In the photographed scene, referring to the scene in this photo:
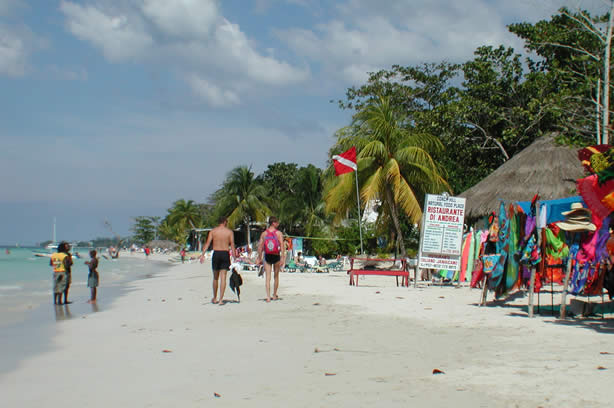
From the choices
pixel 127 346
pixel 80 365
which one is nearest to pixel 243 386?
pixel 80 365

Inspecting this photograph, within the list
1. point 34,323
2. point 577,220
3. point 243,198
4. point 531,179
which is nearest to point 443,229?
point 577,220

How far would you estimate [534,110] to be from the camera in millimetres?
21891

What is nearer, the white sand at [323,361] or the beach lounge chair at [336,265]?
the white sand at [323,361]

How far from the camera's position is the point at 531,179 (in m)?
17.4

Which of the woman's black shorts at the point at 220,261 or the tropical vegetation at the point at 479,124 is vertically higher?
the tropical vegetation at the point at 479,124

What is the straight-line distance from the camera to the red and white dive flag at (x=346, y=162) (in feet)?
62.5

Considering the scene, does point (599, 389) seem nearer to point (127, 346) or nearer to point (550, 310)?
point (127, 346)

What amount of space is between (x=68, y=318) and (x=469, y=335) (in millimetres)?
6791

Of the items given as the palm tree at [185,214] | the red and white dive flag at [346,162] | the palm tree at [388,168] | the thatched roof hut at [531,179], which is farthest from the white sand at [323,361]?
the palm tree at [185,214]

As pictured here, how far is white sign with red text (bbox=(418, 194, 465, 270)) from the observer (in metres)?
12.8

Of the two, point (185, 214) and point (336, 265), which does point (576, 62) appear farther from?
point (185, 214)

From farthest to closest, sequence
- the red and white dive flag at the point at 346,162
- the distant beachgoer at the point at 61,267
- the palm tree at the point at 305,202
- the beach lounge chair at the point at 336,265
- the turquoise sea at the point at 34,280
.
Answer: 1. the palm tree at the point at 305,202
2. the beach lounge chair at the point at 336,265
3. the red and white dive flag at the point at 346,162
4. the turquoise sea at the point at 34,280
5. the distant beachgoer at the point at 61,267

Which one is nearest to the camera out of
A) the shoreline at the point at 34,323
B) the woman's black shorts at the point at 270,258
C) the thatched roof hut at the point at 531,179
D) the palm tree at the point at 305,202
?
the shoreline at the point at 34,323

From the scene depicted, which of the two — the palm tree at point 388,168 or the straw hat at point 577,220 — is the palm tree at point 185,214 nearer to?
the palm tree at point 388,168
